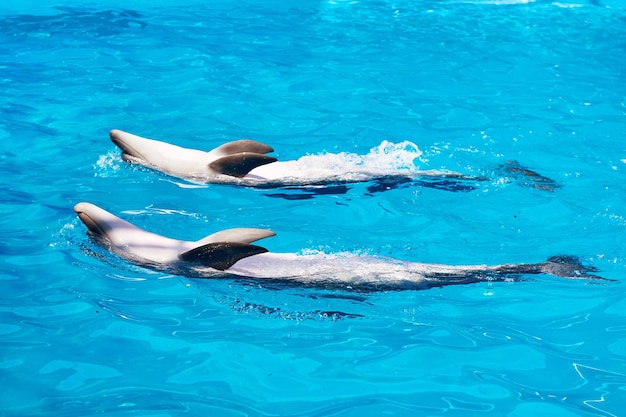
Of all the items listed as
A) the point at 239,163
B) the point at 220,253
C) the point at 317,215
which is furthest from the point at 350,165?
the point at 220,253

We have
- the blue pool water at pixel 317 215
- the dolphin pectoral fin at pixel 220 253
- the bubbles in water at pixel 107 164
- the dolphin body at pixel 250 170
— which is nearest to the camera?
the blue pool water at pixel 317 215

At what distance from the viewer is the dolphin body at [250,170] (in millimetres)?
6766

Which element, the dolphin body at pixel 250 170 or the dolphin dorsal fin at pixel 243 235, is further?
the dolphin body at pixel 250 170

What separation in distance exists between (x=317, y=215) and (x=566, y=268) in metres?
2.13

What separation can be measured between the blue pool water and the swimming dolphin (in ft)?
0.30

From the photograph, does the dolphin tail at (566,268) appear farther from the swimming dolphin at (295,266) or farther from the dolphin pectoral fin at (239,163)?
the dolphin pectoral fin at (239,163)

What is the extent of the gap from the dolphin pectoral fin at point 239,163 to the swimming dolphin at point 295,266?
1346mm

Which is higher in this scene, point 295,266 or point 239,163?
point 239,163

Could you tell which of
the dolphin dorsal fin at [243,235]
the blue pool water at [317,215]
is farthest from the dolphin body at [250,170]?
the dolphin dorsal fin at [243,235]

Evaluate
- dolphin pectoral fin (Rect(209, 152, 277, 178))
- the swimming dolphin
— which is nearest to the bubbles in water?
dolphin pectoral fin (Rect(209, 152, 277, 178))

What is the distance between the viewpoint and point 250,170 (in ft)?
22.2

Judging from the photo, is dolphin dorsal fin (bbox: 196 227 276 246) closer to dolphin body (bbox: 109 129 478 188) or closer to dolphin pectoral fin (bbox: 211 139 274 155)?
dolphin body (bbox: 109 129 478 188)

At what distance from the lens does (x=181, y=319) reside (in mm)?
4812

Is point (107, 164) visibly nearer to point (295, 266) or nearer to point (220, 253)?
point (220, 253)
